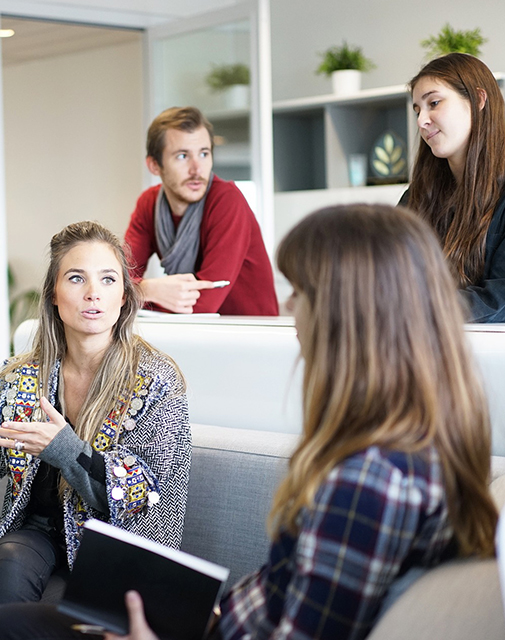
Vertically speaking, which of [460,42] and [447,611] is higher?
[460,42]

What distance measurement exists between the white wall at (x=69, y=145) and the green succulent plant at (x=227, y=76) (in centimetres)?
108

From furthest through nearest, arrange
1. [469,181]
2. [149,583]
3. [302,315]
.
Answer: [469,181] → [149,583] → [302,315]

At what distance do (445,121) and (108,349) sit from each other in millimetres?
916

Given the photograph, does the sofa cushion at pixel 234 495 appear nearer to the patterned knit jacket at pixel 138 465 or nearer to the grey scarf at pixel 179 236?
the patterned knit jacket at pixel 138 465

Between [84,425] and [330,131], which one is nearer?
[84,425]

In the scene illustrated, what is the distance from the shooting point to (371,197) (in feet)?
14.3

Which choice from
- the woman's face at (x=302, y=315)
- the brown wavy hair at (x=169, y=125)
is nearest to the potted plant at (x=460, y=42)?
the brown wavy hair at (x=169, y=125)

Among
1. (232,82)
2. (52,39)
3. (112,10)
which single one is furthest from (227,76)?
(52,39)

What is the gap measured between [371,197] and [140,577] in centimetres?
346

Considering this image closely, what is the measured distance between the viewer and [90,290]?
5.77ft

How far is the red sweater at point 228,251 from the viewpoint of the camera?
259cm

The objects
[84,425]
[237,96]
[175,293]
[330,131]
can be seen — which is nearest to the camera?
[84,425]

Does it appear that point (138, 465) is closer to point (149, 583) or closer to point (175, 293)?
point (149, 583)

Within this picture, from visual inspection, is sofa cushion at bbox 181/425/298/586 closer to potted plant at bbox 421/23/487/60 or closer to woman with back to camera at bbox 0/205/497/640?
woman with back to camera at bbox 0/205/497/640
